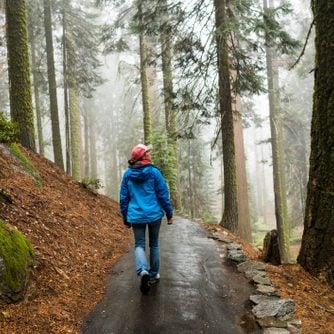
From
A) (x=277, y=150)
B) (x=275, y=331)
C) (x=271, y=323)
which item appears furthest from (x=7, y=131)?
(x=277, y=150)

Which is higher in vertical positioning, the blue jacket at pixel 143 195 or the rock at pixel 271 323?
the blue jacket at pixel 143 195

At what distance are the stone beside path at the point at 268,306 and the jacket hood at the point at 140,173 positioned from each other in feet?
6.99

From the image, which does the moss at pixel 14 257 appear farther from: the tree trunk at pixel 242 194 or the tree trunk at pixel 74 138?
the tree trunk at pixel 74 138

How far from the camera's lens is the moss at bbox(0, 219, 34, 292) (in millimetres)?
4250

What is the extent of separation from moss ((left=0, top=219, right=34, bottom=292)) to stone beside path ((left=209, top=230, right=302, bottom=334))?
2.77m

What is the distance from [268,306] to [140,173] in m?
2.35

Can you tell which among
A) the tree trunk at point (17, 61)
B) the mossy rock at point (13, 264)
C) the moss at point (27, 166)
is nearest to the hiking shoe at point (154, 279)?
the mossy rock at point (13, 264)

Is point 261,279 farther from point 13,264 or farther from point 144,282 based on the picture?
point 13,264

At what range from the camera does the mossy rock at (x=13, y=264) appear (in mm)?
4156

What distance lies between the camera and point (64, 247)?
6148mm

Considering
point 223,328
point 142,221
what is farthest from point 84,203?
point 223,328

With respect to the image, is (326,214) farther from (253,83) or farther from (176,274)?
(253,83)

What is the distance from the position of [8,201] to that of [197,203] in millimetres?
19323

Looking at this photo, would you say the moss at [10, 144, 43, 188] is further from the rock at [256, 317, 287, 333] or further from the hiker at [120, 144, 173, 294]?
the rock at [256, 317, 287, 333]
